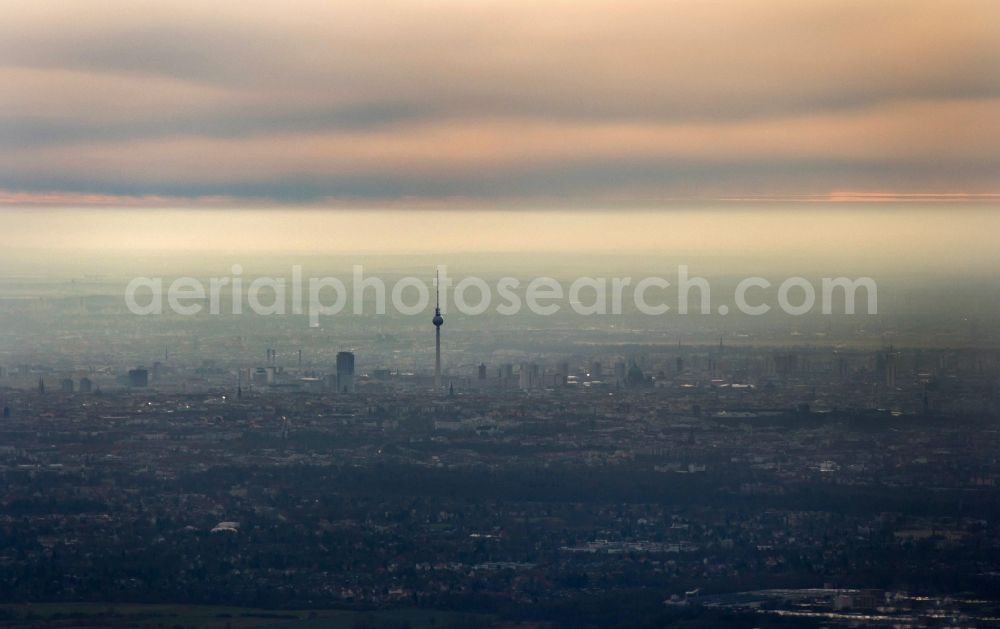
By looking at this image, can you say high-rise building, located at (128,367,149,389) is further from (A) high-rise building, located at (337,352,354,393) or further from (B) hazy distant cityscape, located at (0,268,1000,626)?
(A) high-rise building, located at (337,352,354,393)

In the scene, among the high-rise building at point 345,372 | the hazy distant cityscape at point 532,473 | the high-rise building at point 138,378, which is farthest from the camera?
the high-rise building at point 138,378

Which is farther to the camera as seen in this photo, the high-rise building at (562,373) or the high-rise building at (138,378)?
the high-rise building at (138,378)

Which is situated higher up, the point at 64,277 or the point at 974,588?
→ the point at 64,277

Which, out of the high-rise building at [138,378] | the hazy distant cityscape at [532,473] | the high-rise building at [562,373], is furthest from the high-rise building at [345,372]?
the high-rise building at [562,373]

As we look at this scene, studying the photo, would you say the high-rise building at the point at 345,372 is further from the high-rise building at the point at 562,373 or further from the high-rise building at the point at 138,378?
the high-rise building at the point at 562,373

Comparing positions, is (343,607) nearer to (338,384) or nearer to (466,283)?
(338,384)

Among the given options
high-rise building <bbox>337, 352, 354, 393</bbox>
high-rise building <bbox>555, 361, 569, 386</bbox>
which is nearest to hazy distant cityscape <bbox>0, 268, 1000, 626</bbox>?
high-rise building <bbox>337, 352, 354, 393</bbox>

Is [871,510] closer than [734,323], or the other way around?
[871,510]

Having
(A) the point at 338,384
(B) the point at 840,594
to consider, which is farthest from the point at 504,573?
(A) the point at 338,384
